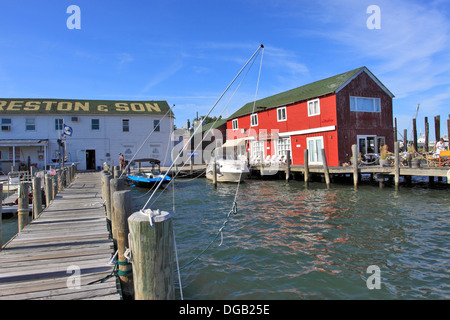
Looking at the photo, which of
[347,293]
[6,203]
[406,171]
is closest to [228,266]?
[347,293]

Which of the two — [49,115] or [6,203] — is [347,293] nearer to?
[6,203]

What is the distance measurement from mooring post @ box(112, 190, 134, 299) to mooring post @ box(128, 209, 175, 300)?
2.02 m

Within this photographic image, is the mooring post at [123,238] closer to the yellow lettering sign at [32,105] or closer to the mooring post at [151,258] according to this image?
the mooring post at [151,258]

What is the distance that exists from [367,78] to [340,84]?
325 cm

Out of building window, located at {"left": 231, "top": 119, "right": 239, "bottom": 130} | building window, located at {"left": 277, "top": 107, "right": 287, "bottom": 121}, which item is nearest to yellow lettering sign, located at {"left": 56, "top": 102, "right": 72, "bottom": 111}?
building window, located at {"left": 231, "top": 119, "right": 239, "bottom": 130}

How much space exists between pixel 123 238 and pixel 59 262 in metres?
1.16

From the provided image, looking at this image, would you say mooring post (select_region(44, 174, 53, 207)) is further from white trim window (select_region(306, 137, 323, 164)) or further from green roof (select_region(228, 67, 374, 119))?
green roof (select_region(228, 67, 374, 119))

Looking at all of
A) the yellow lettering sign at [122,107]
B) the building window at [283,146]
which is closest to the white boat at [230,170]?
the building window at [283,146]

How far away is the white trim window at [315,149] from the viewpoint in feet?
85.8

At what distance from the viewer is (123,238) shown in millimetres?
5746

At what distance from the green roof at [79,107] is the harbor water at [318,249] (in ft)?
83.4

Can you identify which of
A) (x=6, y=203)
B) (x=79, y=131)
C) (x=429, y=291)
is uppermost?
(x=79, y=131)

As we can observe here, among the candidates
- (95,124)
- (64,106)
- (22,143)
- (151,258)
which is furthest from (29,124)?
(151,258)

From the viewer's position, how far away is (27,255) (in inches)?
224
